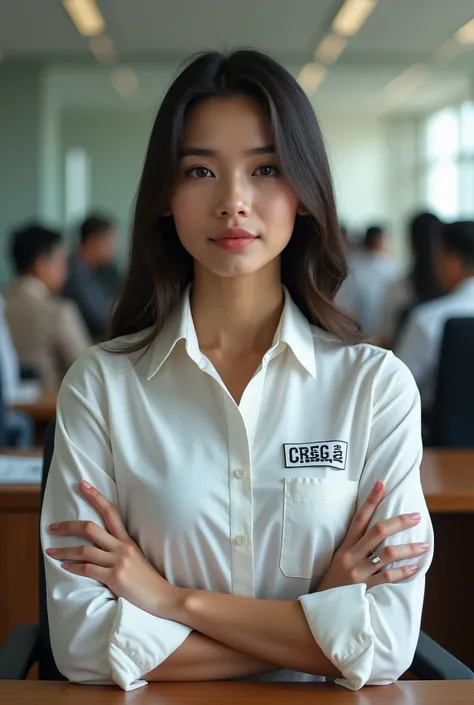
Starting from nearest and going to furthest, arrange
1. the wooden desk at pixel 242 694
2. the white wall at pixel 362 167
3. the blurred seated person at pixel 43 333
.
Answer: the wooden desk at pixel 242 694, the blurred seated person at pixel 43 333, the white wall at pixel 362 167

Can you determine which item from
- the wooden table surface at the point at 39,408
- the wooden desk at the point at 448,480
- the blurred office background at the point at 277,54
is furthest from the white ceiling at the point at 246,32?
the wooden desk at the point at 448,480

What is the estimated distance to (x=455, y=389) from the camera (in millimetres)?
3271

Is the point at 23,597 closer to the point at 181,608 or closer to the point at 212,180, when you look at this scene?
the point at 181,608

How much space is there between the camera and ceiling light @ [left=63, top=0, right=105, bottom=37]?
8.91 meters

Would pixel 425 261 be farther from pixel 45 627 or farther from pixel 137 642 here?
pixel 137 642

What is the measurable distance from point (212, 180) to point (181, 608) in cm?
63

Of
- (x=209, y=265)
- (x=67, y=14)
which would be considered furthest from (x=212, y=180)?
(x=67, y=14)

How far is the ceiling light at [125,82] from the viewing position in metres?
12.5

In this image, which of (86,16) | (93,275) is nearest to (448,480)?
(93,275)

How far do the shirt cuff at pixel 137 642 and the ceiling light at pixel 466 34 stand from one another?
840 cm

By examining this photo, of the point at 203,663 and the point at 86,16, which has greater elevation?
the point at 86,16

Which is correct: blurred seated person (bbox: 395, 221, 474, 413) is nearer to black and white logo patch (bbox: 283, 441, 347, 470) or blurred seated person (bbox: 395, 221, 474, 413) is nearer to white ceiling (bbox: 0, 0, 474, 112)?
black and white logo patch (bbox: 283, 441, 347, 470)

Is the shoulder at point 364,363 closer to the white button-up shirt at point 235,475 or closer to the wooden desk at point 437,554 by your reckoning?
the white button-up shirt at point 235,475

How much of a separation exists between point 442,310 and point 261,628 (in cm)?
283
